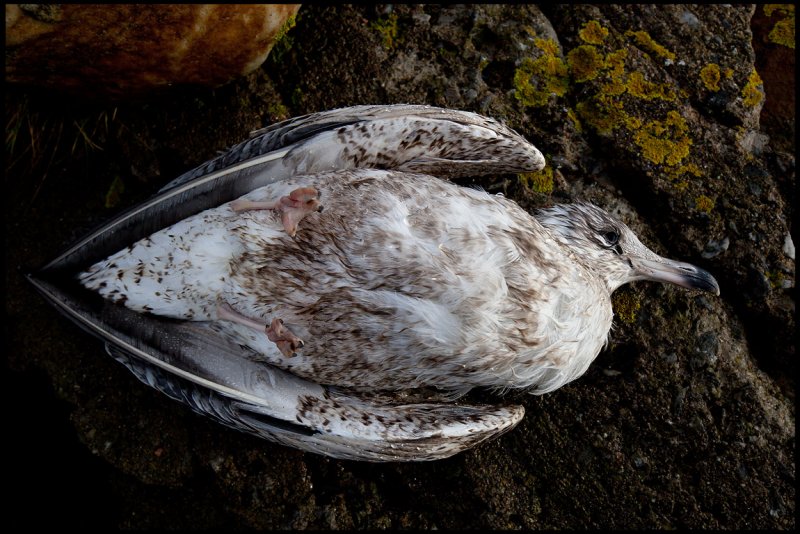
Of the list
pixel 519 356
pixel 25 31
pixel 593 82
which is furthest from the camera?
pixel 593 82

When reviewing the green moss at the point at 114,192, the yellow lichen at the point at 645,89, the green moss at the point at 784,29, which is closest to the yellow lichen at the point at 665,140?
the yellow lichen at the point at 645,89

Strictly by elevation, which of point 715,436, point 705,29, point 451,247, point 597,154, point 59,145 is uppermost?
point 705,29

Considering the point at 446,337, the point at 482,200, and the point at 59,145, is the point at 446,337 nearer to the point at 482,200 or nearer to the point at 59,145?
the point at 482,200

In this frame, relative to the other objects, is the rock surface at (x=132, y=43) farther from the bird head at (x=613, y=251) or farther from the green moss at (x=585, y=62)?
the bird head at (x=613, y=251)

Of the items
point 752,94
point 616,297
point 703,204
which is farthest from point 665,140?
point 616,297

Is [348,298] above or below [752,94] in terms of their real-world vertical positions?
below

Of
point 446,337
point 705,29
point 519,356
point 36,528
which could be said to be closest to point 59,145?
point 36,528

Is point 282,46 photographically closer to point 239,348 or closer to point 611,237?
point 239,348
